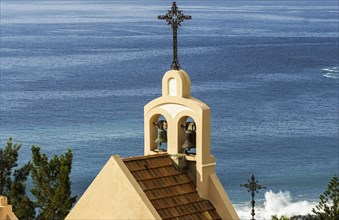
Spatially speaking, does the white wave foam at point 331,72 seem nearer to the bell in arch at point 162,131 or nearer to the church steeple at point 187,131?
the bell in arch at point 162,131

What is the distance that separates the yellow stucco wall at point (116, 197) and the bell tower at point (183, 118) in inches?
56.4

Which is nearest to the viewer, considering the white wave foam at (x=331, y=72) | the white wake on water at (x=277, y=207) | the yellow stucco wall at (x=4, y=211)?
the yellow stucco wall at (x=4, y=211)

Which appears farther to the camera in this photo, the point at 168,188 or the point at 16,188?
the point at 16,188

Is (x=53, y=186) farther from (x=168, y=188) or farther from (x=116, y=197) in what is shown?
(x=116, y=197)

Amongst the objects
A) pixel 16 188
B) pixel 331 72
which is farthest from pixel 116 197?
pixel 331 72

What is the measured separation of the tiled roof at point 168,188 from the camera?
1673 cm

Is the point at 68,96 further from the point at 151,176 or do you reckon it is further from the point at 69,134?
the point at 151,176

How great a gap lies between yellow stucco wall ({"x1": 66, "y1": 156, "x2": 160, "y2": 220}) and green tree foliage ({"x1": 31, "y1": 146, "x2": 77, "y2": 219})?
12920mm

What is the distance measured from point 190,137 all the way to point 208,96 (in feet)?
215

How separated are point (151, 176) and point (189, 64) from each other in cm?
9133

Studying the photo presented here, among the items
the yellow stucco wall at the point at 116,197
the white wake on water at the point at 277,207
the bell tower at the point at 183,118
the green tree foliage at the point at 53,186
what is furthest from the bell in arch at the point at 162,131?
the white wake on water at the point at 277,207

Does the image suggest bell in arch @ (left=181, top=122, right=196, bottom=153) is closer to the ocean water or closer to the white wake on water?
the white wake on water

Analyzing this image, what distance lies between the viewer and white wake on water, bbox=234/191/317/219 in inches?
2046

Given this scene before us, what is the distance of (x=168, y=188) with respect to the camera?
17125 millimetres
